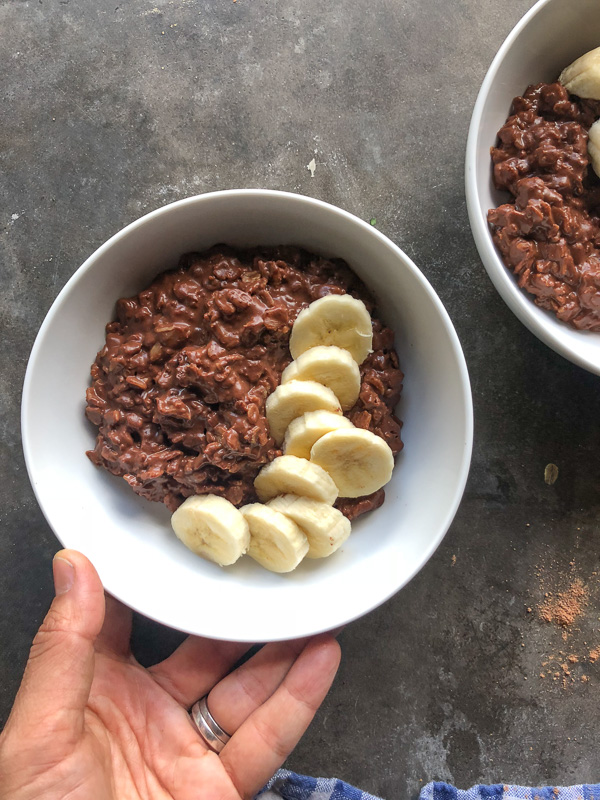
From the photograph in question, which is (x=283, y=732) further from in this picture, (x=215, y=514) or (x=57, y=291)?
(x=57, y=291)

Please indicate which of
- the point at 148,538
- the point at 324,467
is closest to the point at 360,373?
the point at 324,467

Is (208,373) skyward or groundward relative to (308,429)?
skyward

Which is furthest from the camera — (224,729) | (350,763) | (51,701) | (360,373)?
(350,763)

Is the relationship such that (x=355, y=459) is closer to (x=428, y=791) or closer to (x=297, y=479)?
(x=297, y=479)

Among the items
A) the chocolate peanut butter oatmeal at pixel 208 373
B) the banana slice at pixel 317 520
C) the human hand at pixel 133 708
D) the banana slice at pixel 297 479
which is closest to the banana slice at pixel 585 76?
the chocolate peanut butter oatmeal at pixel 208 373

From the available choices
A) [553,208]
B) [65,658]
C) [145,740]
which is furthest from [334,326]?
[145,740]

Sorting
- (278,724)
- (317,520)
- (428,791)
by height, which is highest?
(317,520)
